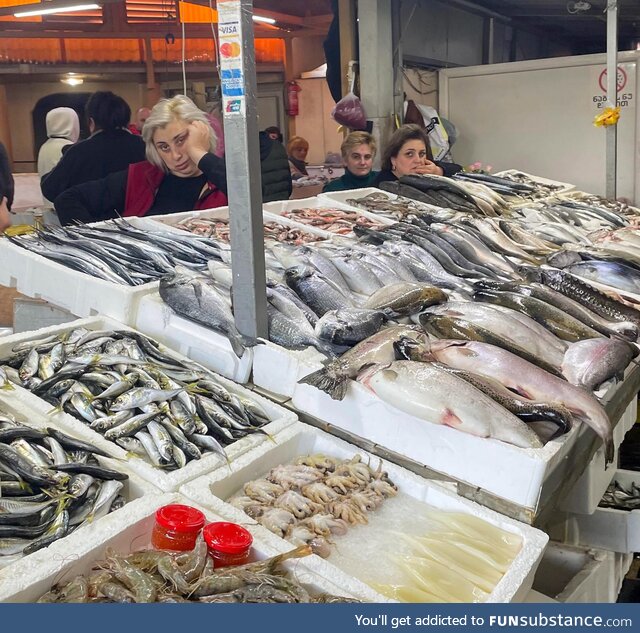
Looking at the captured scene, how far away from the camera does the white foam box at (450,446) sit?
2.12 meters

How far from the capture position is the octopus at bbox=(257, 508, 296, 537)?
6.82 ft

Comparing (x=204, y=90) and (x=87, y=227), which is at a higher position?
(x=204, y=90)

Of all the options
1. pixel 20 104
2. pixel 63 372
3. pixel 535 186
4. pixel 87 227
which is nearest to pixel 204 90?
pixel 20 104

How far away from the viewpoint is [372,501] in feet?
7.32

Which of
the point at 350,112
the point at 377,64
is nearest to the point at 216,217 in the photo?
the point at 350,112

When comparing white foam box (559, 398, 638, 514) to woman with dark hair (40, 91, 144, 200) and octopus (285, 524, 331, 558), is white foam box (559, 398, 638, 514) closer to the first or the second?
octopus (285, 524, 331, 558)

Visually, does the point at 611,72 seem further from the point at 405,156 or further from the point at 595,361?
the point at 595,361

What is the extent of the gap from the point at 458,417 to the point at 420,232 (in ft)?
7.51

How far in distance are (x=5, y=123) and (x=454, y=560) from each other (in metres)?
10.5

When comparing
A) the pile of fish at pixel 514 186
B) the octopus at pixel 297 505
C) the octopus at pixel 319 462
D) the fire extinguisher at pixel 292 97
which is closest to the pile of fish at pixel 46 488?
the octopus at pixel 297 505

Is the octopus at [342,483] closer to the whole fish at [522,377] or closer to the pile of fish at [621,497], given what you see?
the whole fish at [522,377]

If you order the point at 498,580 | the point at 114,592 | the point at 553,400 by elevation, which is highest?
the point at 553,400

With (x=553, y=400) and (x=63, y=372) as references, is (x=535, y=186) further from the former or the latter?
(x=63, y=372)

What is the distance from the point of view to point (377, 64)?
8.14 meters
